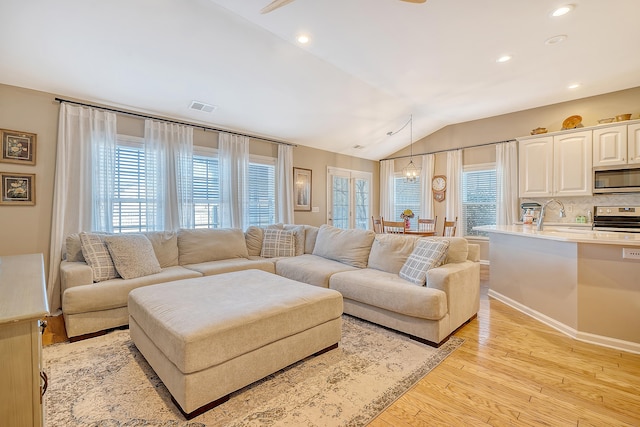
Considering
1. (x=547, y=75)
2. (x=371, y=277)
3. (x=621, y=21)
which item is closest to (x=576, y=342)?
(x=371, y=277)

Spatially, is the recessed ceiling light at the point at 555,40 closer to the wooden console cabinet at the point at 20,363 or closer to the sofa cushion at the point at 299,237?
the sofa cushion at the point at 299,237

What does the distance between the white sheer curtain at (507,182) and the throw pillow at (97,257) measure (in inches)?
247

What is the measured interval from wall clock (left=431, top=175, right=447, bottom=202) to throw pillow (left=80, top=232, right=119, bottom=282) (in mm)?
6067

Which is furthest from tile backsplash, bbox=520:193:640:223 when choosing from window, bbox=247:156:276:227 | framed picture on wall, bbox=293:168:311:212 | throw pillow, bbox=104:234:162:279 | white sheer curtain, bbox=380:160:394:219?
throw pillow, bbox=104:234:162:279

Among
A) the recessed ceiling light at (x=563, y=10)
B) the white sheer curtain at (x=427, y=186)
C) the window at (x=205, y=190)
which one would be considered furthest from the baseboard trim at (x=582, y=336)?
the window at (x=205, y=190)

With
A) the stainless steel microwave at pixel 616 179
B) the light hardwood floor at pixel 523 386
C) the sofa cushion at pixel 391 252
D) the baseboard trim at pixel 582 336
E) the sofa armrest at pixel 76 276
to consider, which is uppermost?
the stainless steel microwave at pixel 616 179

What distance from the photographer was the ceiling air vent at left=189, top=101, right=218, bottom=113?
13.3ft

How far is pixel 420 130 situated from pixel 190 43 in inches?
198

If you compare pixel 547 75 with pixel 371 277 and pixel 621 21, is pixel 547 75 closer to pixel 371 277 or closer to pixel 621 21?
pixel 621 21

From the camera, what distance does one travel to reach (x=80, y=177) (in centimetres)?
348

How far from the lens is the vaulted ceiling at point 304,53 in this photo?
2.70m

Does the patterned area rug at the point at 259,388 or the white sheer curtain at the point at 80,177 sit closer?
Result: the patterned area rug at the point at 259,388

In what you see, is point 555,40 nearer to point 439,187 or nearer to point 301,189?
point 439,187

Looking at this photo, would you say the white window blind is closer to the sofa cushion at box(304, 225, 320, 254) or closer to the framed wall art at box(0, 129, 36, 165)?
the sofa cushion at box(304, 225, 320, 254)
